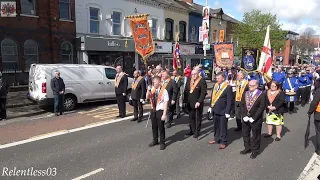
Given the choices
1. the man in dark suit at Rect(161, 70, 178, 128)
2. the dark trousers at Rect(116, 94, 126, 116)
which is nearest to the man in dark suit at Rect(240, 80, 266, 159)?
the man in dark suit at Rect(161, 70, 178, 128)

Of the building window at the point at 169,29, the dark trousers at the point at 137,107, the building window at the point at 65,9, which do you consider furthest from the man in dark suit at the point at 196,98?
the building window at the point at 169,29

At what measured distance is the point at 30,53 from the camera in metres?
16.3

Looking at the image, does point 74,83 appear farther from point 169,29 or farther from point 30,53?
point 169,29

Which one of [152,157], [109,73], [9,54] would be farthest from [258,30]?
[152,157]

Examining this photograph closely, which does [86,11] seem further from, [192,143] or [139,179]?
[139,179]

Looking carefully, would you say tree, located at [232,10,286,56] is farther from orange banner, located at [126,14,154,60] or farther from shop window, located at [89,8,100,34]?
orange banner, located at [126,14,154,60]

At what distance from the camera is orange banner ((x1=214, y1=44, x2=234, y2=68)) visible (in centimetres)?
1195

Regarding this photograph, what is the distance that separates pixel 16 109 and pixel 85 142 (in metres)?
5.89

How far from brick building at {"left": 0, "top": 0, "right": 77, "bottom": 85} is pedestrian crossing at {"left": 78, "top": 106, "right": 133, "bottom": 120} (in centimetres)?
758

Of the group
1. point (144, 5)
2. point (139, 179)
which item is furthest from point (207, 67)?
point (139, 179)

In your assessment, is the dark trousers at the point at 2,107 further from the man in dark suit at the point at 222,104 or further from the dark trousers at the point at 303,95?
the dark trousers at the point at 303,95
